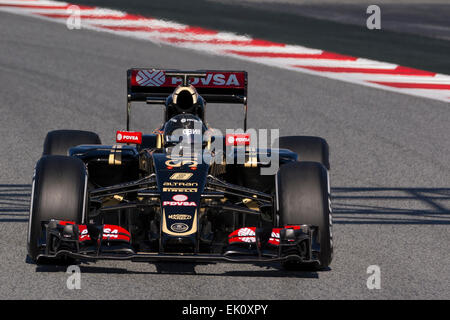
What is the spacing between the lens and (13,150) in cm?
1370

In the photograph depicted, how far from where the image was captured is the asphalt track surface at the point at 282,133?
8555 mm

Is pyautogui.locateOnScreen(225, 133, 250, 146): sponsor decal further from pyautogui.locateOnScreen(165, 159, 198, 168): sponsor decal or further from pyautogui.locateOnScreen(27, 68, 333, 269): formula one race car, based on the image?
pyautogui.locateOnScreen(165, 159, 198, 168): sponsor decal

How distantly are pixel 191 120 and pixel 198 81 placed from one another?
4.27 ft

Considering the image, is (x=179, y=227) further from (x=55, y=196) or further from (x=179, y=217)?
(x=55, y=196)

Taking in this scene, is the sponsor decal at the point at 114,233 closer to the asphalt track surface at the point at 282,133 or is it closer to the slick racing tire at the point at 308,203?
the asphalt track surface at the point at 282,133

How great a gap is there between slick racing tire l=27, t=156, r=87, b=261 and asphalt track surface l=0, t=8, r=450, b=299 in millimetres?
414

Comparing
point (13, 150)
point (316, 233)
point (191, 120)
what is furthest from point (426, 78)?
point (316, 233)

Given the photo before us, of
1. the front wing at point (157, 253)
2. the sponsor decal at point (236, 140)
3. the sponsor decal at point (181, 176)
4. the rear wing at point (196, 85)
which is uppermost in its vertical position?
the rear wing at point (196, 85)

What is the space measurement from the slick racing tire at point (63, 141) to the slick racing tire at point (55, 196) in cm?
182

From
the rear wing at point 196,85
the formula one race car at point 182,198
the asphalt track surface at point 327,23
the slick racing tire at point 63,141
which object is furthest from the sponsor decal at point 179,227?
the asphalt track surface at point 327,23

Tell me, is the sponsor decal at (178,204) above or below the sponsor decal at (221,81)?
below

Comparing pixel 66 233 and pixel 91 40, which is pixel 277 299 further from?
pixel 91 40

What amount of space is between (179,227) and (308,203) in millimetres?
1051

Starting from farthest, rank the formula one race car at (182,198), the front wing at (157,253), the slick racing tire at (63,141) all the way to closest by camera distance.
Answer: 1. the slick racing tire at (63,141)
2. the formula one race car at (182,198)
3. the front wing at (157,253)
